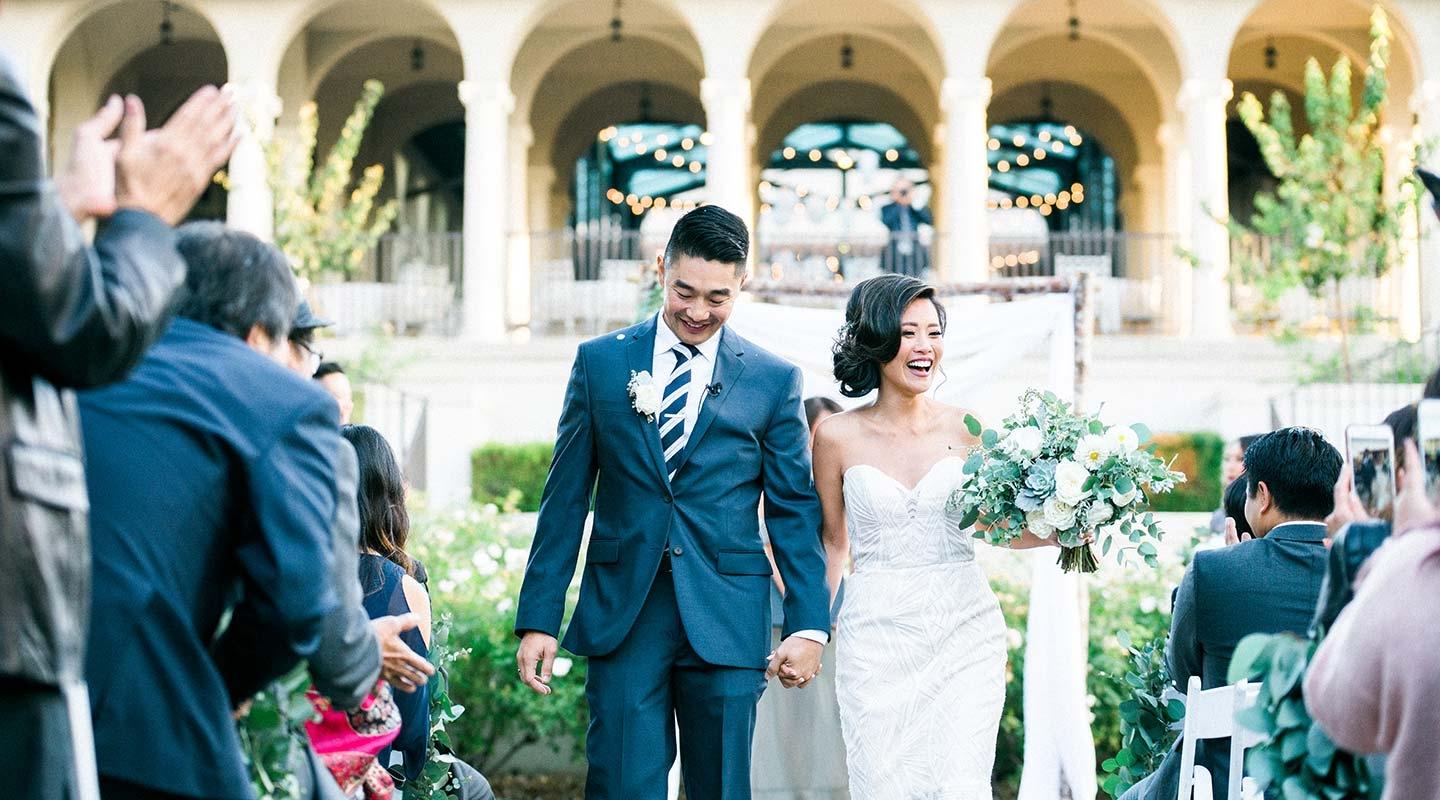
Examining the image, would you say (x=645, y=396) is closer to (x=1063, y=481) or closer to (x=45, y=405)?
(x=1063, y=481)

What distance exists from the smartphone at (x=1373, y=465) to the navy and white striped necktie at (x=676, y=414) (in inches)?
92.6

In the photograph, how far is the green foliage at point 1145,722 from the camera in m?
5.54

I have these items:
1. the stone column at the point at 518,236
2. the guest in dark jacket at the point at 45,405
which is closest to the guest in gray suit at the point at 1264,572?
the guest in dark jacket at the point at 45,405

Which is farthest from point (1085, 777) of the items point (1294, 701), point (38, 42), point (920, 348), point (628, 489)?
point (38, 42)

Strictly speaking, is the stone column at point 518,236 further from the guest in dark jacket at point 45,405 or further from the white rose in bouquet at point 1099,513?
the guest in dark jacket at point 45,405

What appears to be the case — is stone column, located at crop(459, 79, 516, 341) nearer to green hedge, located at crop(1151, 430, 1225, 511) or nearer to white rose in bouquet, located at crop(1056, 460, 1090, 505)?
green hedge, located at crop(1151, 430, 1225, 511)

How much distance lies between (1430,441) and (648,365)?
2766mm

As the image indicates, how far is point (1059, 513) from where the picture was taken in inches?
207

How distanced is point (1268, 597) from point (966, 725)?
47.6 inches

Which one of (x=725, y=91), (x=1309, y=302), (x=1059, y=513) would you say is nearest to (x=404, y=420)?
(x=725, y=91)

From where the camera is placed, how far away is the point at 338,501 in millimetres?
3064

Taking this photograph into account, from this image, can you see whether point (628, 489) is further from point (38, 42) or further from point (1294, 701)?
point (38, 42)

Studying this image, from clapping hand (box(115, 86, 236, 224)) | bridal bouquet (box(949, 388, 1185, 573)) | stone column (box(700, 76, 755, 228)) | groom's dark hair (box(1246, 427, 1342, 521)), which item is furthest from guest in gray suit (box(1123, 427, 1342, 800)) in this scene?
stone column (box(700, 76, 755, 228))

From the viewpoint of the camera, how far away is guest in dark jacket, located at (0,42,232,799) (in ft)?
7.71
